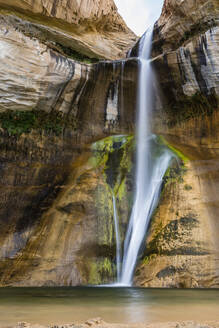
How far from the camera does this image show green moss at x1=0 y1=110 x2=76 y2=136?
1262 centimetres

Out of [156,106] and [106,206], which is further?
[156,106]

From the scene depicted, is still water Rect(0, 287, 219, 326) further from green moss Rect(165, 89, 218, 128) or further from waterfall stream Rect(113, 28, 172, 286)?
green moss Rect(165, 89, 218, 128)

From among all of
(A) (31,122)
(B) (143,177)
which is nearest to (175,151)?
(B) (143,177)

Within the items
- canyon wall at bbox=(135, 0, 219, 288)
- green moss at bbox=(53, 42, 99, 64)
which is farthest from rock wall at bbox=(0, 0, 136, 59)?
canyon wall at bbox=(135, 0, 219, 288)

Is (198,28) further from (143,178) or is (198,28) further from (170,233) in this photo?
(170,233)

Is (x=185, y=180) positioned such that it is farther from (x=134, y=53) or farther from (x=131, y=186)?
(x=134, y=53)

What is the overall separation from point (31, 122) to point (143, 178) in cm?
483

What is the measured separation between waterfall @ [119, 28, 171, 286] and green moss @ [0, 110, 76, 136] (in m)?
3.09

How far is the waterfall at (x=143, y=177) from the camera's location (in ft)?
37.9

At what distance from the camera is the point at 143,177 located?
43.2ft

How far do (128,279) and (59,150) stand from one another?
219 inches

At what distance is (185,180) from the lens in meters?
12.4

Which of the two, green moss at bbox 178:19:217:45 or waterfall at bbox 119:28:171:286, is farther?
green moss at bbox 178:19:217:45

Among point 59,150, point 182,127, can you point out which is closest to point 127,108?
point 182,127
